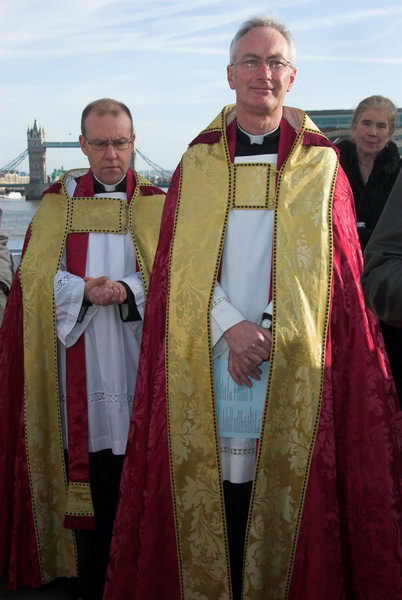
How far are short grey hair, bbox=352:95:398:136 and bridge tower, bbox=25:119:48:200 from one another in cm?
3397

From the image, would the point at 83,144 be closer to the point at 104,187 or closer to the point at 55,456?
the point at 104,187

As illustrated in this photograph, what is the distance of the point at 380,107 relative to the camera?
11.4 ft

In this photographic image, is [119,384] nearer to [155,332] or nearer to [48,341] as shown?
[48,341]

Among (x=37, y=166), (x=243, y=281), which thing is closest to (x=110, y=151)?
(x=243, y=281)

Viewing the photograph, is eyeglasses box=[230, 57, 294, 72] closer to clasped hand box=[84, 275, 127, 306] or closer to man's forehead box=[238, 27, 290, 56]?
man's forehead box=[238, 27, 290, 56]

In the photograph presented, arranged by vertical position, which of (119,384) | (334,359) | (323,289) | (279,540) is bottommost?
(279,540)

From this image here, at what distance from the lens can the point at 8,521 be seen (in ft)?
9.34

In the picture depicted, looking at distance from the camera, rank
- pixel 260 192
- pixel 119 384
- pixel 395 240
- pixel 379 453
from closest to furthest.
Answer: pixel 395 240
pixel 379 453
pixel 260 192
pixel 119 384

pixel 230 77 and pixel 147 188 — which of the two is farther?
pixel 147 188

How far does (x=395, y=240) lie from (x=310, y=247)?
1.70 feet

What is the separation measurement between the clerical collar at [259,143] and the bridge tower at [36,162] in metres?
35.0

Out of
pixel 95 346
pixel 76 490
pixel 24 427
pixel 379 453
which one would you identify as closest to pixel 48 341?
pixel 95 346

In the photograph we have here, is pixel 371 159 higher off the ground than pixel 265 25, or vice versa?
pixel 265 25

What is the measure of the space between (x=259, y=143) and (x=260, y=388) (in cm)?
84
